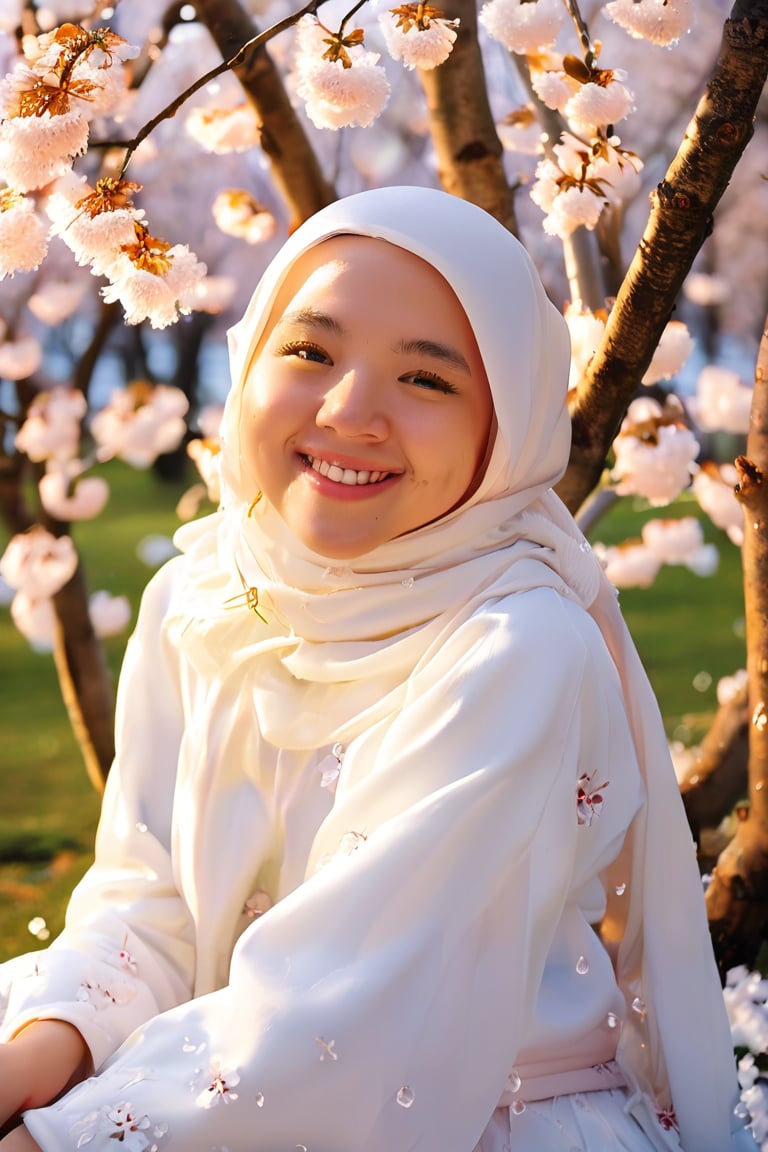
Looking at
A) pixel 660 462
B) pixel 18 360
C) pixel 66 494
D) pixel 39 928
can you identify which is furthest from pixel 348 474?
pixel 66 494

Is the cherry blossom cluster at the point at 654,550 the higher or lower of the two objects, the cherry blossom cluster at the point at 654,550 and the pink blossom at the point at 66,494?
the lower

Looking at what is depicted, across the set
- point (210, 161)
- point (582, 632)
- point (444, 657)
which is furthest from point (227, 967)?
point (210, 161)

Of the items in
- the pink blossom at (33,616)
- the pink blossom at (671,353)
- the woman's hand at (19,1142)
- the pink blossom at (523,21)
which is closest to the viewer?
the woman's hand at (19,1142)

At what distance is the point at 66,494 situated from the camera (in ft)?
14.3

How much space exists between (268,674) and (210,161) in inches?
327

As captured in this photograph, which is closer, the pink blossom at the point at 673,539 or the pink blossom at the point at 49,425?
the pink blossom at the point at 49,425

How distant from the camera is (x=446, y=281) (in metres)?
1.53

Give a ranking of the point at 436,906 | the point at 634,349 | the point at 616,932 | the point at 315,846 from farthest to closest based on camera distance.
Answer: the point at 634,349 < the point at 616,932 < the point at 315,846 < the point at 436,906

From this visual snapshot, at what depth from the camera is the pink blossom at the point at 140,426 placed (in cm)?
455

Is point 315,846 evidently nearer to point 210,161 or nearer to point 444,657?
point 444,657

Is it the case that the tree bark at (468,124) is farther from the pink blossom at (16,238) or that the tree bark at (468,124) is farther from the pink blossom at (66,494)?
the pink blossom at (66,494)

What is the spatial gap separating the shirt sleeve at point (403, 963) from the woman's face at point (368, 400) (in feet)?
0.66

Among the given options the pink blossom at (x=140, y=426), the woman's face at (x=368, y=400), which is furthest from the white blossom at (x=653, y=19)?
the pink blossom at (x=140, y=426)

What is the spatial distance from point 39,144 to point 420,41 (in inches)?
22.1
